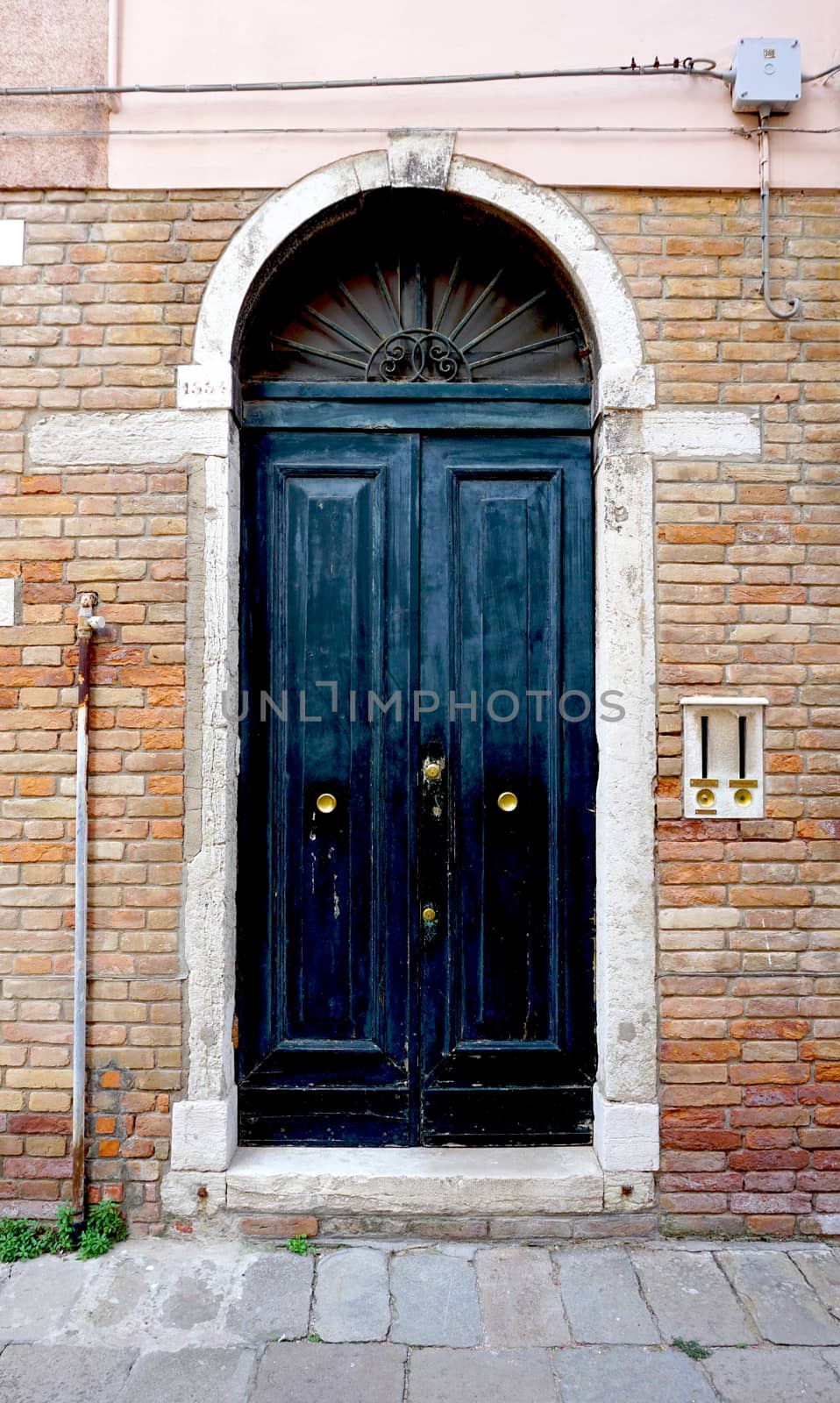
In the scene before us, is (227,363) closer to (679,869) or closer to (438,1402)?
(679,869)

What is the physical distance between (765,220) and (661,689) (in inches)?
68.2

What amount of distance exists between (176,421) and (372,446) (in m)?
0.73

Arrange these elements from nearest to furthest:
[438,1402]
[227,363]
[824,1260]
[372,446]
Answer: [438,1402], [824,1260], [227,363], [372,446]

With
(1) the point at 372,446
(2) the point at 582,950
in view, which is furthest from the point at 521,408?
(2) the point at 582,950

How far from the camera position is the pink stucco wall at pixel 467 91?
325 cm

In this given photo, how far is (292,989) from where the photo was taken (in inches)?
132

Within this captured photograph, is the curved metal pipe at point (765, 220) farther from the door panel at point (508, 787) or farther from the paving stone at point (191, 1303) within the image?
the paving stone at point (191, 1303)

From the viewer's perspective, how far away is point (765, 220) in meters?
3.22

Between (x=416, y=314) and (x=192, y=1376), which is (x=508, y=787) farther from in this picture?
(x=192, y=1376)

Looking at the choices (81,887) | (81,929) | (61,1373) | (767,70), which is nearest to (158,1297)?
(61,1373)

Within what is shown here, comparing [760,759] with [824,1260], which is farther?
[760,759]

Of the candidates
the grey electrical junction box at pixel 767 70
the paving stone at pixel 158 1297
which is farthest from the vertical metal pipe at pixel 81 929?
the grey electrical junction box at pixel 767 70

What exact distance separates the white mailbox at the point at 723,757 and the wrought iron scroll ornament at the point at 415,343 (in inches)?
57.5

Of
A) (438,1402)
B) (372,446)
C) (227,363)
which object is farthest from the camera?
(372,446)
